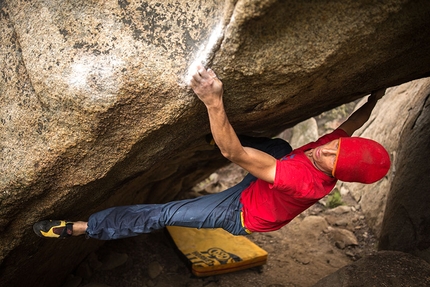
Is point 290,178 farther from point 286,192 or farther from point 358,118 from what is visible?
point 358,118

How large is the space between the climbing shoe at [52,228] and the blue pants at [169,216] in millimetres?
184

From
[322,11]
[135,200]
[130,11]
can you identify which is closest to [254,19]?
[322,11]

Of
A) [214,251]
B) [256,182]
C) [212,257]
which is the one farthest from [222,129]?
[214,251]

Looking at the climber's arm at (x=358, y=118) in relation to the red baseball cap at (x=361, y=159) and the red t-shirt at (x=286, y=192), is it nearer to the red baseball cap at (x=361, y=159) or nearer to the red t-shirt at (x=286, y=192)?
the red t-shirt at (x=286, y=192)

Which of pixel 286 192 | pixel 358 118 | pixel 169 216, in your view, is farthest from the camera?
pixel 358 118

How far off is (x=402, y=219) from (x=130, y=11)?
12.3 feet

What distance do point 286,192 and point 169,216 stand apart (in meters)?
1.06

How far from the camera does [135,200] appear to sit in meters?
4.86

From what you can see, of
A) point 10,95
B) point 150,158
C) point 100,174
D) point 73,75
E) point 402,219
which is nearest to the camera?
point 73,75

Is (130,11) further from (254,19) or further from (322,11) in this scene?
(322,11)

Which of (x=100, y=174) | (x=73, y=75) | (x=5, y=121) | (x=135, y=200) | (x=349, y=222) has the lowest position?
(x=349, y=222)

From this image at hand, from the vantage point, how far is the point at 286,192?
284 centimetres

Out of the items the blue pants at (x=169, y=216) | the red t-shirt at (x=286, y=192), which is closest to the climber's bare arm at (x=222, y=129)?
the red t-shirt at (x=286, y=192)

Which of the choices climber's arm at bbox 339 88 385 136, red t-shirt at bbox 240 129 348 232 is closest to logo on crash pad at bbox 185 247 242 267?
red t-shirt at bbox 240 129 348 232
